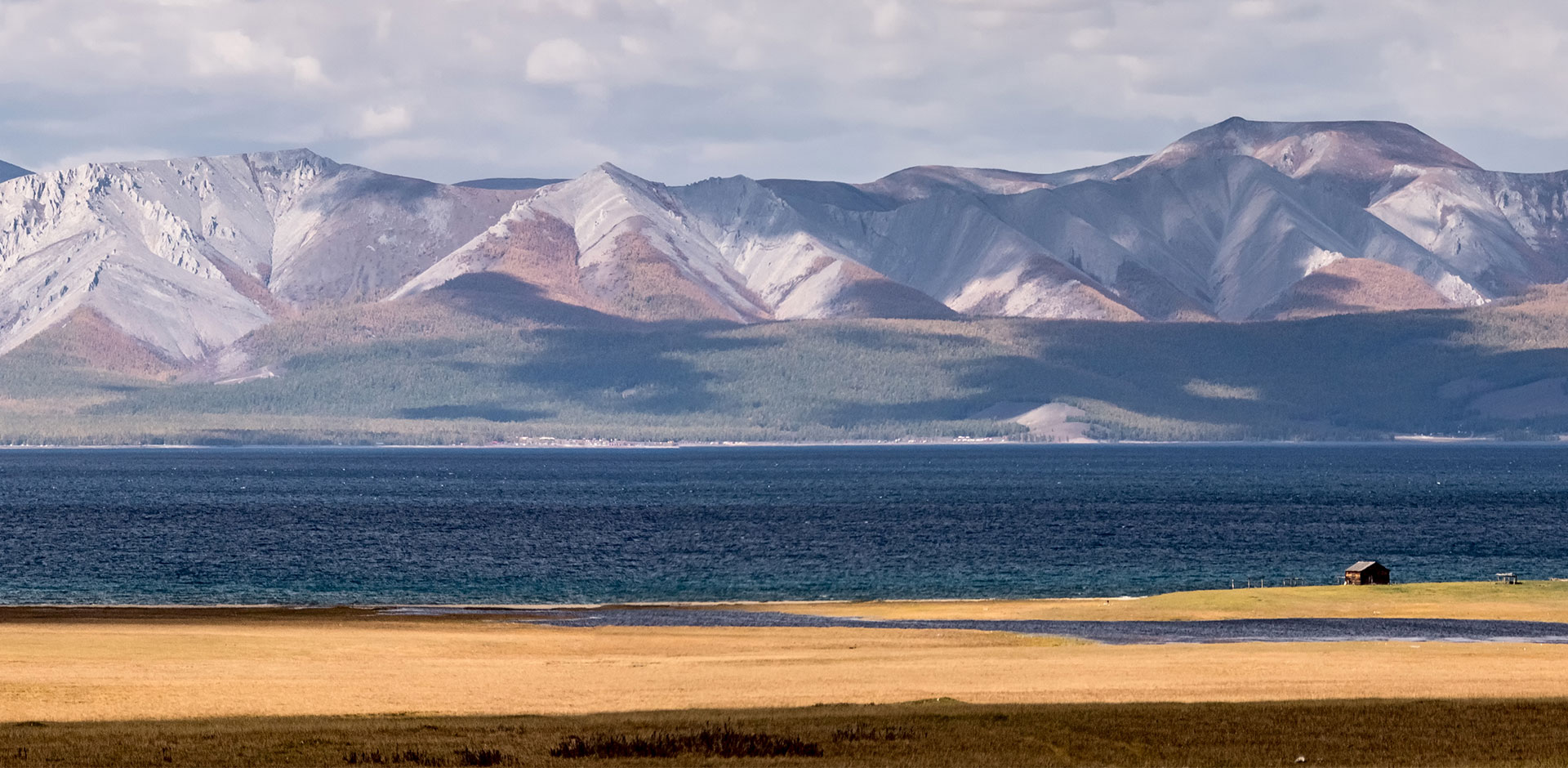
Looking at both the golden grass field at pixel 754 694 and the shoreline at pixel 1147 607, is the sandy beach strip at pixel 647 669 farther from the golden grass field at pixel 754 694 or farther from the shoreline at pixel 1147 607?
the shoreline at pixel 1147 607

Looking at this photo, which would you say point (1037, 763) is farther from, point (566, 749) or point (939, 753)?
point (566, 749)

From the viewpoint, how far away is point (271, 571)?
12638cm

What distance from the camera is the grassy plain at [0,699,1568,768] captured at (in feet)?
133

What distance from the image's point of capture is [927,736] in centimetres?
4338

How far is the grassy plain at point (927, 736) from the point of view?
4044cm

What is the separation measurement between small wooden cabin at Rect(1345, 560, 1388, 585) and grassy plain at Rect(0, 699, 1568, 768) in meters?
53.2

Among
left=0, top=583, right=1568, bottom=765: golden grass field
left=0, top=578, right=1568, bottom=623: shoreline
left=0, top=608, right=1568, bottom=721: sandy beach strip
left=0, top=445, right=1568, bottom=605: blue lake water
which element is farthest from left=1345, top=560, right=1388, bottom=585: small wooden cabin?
left=0, top=608, right=1568, bottom=721: sandy beach strip

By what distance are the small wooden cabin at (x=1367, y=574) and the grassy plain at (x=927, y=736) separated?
53183mm

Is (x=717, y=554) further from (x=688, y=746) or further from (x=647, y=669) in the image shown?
(x=688, y=746)

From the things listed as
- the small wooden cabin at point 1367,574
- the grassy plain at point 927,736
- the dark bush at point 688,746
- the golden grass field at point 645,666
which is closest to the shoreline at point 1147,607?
the golden grass field at point 645,666

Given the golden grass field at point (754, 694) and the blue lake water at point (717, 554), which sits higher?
the golden grass field at point (754, 694)

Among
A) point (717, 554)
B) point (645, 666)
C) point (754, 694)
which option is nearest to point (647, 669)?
point (645, 666)

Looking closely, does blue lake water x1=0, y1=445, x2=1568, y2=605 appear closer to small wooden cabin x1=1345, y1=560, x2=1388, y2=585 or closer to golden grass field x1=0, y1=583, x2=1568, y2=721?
small wooden cabin x1=1345, y1=560, x2=1388, y2=585

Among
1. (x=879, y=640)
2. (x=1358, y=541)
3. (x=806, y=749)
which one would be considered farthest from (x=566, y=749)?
(x=1358, y=541)
